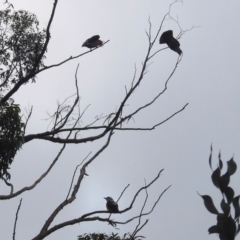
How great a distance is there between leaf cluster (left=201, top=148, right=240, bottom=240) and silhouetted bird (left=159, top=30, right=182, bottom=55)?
4193mm

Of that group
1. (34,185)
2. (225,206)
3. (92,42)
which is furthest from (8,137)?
(225,206)

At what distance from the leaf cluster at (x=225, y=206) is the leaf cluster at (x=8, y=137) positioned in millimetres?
4535

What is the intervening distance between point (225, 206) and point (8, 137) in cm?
459

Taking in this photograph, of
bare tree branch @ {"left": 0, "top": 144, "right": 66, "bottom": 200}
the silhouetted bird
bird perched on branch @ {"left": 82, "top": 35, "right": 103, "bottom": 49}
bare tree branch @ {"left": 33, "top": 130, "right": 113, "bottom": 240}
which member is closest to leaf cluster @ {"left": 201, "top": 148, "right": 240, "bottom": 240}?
bare tree branch @ {"left": 33, "top": 130, "right": 113, "bottom": 240}

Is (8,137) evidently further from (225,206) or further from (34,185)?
(225,206)

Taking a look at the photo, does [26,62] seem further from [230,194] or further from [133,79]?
[230,194]

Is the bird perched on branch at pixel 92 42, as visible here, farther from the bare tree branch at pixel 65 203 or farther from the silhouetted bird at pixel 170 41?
the bare tree branch at pixel 65 203

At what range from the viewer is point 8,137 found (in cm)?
589

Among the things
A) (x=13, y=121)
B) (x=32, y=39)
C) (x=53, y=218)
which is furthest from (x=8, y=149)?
(x=32, y=39)

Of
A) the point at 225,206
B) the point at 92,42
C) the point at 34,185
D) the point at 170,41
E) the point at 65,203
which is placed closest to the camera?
the point at 225,206

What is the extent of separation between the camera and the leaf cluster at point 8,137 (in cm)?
586

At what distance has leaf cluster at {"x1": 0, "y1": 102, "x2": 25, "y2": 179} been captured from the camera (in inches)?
231

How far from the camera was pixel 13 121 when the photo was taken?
19.4 feet

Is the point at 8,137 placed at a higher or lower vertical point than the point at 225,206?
higher
